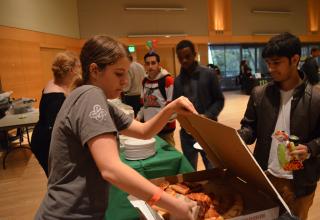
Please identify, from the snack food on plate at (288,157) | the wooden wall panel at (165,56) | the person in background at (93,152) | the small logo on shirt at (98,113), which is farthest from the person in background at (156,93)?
the wooden wall panel at (165,56)

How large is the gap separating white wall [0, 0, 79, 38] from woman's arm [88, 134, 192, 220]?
642cm

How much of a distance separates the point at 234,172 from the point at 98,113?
0.68 metres

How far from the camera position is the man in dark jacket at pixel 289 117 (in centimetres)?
132

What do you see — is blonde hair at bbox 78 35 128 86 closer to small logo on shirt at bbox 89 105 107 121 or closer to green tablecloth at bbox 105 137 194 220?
small logo on shirt at bbox 89 105 107 121

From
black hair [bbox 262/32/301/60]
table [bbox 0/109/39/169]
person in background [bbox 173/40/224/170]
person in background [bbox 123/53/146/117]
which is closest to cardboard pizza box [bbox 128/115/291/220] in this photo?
black hair [bbox 262/32/301/60]

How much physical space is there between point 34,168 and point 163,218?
12.6 ft

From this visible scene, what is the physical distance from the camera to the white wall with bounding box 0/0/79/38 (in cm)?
630

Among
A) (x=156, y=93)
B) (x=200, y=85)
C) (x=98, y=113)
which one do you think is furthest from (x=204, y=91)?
(x=98, y=113)

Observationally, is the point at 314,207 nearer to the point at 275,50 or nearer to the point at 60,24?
the point at 275,50

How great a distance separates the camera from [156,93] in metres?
2.97

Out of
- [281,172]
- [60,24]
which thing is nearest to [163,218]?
[281,172]

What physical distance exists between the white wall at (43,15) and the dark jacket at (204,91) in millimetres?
5227

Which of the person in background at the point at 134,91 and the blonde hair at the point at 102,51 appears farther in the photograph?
the person in background at the point at 134,91

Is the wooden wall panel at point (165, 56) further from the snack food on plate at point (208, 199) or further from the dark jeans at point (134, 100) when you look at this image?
the snack food on plate at point (208, 199)
